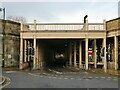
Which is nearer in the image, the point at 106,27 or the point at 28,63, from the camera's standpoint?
the point at 106,27

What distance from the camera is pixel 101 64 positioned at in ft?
153

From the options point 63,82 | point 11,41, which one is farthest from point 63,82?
point 11,41

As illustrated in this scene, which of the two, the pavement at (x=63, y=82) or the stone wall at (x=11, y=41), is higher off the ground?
the stone wall at (x=11, y=41)

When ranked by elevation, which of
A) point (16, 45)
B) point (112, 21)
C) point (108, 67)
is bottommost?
point (108, 67)

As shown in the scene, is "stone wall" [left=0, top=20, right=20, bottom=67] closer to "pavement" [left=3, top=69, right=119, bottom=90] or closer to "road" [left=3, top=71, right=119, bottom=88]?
"pavement" [left=3, top=69, right=119, bottom=90]

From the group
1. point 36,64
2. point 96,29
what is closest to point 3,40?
point 36,64

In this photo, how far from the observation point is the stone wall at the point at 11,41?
48875mm

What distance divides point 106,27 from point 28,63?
13.4 meters

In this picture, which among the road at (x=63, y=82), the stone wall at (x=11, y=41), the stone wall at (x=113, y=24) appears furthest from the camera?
the stone wall at (x=11, y=41)

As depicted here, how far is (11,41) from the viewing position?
49781 mm

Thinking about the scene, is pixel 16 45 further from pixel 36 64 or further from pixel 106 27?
pixel 106 27

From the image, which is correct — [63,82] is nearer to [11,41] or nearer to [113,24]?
[113,24]

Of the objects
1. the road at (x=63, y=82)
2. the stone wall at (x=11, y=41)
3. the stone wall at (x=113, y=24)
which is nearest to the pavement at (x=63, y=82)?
the road at (x=63, y=82)

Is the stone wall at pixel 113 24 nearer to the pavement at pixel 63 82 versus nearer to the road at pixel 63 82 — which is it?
the pavement at pixel 63 82
